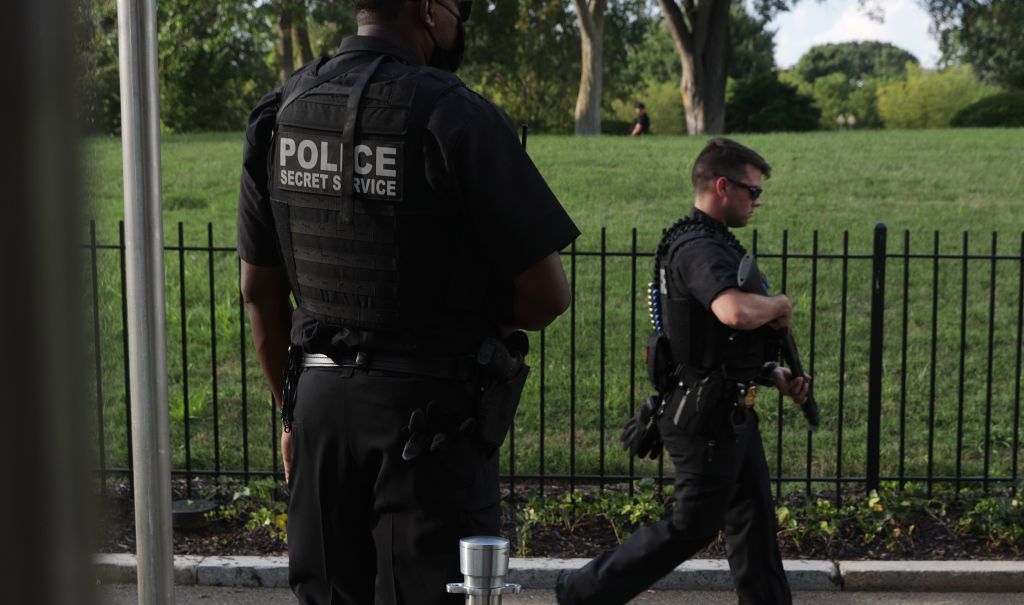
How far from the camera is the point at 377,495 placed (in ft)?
9.21

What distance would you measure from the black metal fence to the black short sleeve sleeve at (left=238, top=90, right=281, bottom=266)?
2927 millimetres

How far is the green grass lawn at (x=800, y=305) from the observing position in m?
7.38

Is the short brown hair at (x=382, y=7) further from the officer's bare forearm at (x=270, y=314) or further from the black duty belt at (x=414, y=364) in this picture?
the black duty belt at (x=414, y=364)

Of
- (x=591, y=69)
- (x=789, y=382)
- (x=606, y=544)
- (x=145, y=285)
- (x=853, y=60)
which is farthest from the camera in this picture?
(x=853, y=60)

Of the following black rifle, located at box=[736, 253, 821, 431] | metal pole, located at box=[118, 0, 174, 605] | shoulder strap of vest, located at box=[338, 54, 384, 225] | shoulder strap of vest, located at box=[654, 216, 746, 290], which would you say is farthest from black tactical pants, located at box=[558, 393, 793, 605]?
metal pole, located at box=[118, 0, 174, 605]

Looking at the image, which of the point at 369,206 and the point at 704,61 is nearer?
the point at 369,206

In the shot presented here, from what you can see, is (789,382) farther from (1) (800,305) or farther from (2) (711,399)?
(1) (800,305)

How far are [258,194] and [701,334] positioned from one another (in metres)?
2.03

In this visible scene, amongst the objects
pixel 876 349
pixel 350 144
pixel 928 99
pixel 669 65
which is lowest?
pixel 876 349

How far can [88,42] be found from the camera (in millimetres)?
478

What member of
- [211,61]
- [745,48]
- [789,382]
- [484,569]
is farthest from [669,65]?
[484,569]

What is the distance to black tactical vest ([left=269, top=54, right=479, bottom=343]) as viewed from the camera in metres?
2.70

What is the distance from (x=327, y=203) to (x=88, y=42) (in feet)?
7.66

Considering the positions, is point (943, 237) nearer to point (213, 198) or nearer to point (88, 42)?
point (213, 198)
